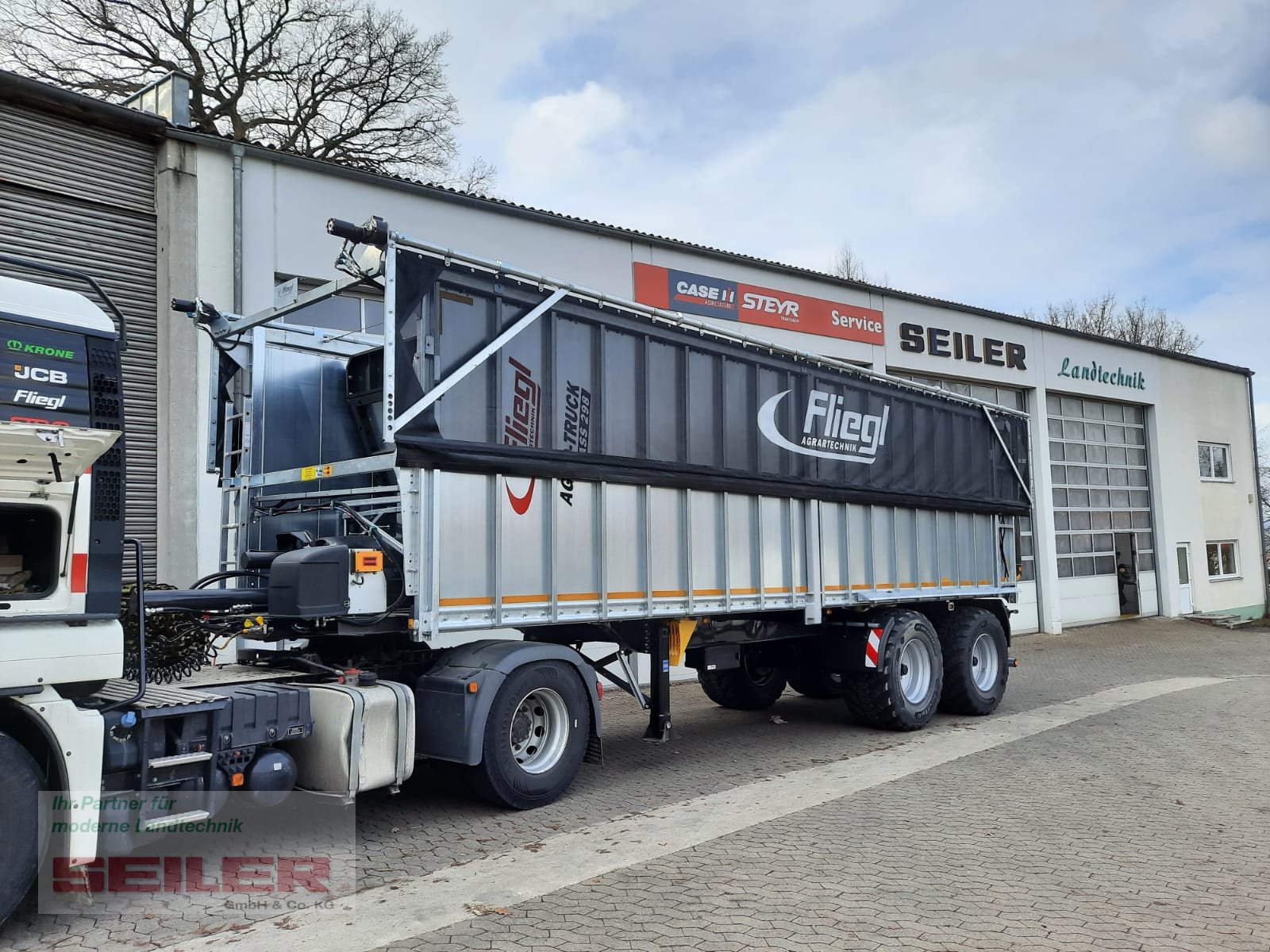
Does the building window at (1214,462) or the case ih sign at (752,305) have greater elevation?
the case ih sign at (752,305)

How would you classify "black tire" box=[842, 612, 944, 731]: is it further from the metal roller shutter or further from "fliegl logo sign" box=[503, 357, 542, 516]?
the metal roller shutter

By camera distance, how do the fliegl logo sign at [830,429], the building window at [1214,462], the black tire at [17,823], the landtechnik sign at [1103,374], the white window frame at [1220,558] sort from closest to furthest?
the black tire at [17,823] → the fliegl logo sign at [830,429] → the landtechnik sign at [1103,374] → the white window frame at [1220,558] → the building window at [1214,462]

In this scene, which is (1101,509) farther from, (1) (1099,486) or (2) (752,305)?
(2) (752,305)

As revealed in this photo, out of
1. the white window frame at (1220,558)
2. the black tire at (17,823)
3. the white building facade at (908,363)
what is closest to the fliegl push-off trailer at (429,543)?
the black tire at (17,823)

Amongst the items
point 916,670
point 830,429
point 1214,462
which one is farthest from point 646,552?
point 1214,462

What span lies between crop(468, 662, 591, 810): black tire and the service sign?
3.25 metres

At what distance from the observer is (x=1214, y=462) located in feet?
92.2

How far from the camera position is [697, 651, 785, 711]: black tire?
11812 mm

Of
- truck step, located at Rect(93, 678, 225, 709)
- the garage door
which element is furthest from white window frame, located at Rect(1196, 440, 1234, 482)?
truck step, located at Rect(93, 678, 225, 709)

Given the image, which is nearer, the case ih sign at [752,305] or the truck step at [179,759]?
the truck step at [179,759]

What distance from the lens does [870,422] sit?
35.4 feet

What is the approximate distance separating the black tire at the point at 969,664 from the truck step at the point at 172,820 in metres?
8.47

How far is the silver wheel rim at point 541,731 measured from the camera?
7133 mm

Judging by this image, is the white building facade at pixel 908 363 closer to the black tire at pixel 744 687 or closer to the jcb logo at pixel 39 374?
the black tire at pixel 744 687
